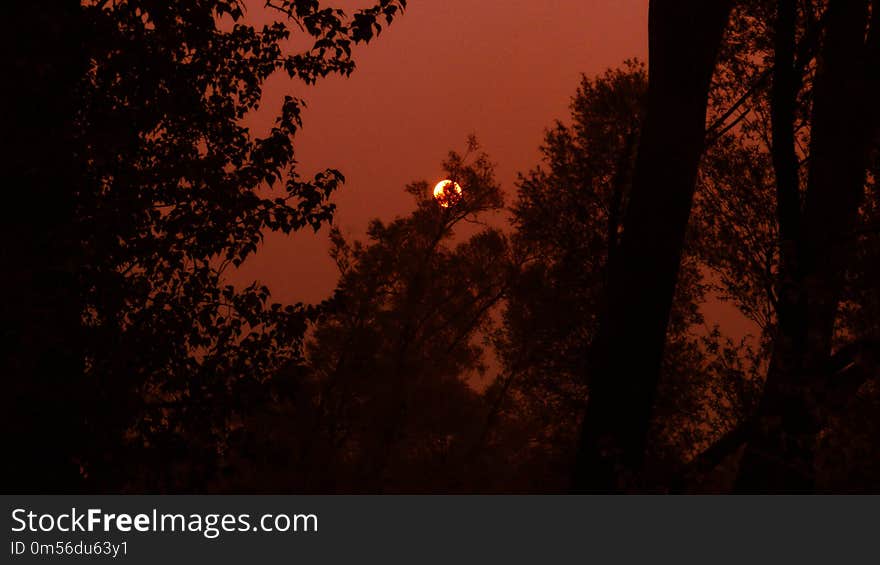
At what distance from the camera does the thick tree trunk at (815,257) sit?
930 cm

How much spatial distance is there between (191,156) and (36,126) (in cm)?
178

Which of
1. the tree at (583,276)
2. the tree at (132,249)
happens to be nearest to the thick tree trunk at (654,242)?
the tree at (132,249)

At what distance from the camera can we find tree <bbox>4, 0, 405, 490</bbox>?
1049 cm

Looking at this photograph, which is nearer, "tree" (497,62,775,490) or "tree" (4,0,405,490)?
"tree" (4,0,405,490)

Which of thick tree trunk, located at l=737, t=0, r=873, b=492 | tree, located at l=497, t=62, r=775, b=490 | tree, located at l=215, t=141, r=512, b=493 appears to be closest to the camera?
thick tree trunk, located at l=737, t=0, r=873, b=492

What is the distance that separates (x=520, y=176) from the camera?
2575cm

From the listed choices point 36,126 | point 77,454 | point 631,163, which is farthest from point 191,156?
point 631,163

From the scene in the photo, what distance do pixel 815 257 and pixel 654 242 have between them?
5.61ft

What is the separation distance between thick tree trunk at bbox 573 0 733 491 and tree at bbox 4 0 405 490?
3900 millimetres

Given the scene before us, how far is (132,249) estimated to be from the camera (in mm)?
11055

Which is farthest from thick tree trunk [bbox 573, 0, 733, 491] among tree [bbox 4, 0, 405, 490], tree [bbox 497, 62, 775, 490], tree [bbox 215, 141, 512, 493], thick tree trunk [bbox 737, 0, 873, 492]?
tree [bbox 215, 141, 512, 493]

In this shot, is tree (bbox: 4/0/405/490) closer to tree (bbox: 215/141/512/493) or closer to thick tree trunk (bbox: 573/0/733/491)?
thick tree trunk (bbox: 573/0/733/491)

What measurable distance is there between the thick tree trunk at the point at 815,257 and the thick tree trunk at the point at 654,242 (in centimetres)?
115
